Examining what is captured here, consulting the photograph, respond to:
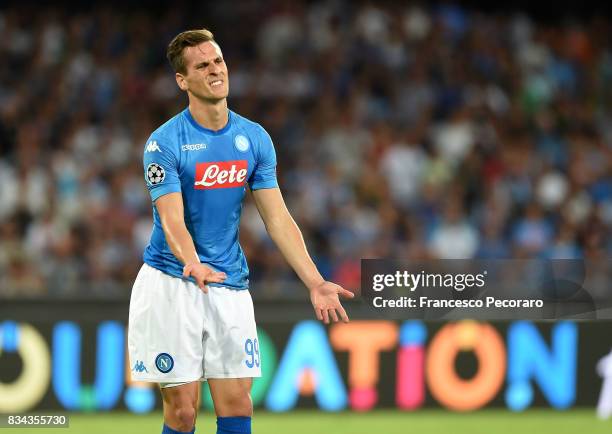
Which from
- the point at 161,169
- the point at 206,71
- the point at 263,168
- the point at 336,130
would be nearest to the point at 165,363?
the point at 161,169

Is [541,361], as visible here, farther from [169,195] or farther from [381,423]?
[169,195]

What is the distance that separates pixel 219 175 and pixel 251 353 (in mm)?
783

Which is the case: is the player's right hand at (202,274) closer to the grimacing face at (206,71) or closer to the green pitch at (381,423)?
the grimacing face at (206,71)

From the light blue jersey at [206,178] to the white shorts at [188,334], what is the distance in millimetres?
87

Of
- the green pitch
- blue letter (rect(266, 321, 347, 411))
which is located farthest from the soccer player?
blue letter (rect(266, 321, 347, 411))

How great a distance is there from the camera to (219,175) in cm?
480

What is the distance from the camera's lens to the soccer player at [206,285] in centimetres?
478

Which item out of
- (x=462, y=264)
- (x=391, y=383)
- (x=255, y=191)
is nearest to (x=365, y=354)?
(x=391, y=383)

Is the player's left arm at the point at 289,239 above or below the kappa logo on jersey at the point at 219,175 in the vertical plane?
below

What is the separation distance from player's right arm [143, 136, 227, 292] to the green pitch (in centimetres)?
302

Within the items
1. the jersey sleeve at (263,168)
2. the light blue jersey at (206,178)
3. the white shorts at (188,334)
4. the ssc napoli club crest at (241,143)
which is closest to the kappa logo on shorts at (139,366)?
the white shorts at (188,334)

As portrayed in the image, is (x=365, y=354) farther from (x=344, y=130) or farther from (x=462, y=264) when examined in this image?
(x=344, y=130)

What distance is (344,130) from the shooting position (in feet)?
38.6
